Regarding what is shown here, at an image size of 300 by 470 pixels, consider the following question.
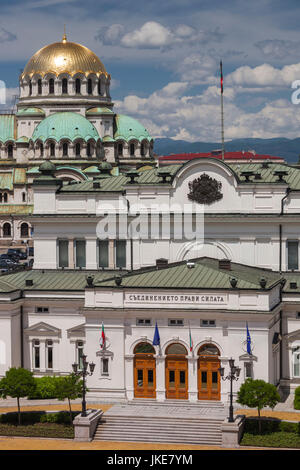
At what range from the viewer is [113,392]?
56281mm

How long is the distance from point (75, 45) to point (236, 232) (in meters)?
88.0

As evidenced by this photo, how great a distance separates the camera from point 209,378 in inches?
2170

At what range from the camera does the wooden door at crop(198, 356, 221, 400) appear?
55062mm

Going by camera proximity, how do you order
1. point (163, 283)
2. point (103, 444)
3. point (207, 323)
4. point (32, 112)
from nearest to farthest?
point (103, 444), point (207, 323), point (163, 283), point (32, 112)

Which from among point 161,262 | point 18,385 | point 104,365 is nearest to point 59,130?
point 161,262

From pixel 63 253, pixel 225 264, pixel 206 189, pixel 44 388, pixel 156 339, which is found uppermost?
pixel 206 189

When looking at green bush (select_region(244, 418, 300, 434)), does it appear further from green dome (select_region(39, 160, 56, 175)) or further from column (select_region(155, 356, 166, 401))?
green dome (select_region(39, 160, 56, 175))

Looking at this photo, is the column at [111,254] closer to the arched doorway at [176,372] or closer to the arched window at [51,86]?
the arched doorway at [176,372]

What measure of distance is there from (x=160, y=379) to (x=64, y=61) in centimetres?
9476

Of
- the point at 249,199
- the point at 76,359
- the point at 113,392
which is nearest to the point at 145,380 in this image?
the point at 113,392

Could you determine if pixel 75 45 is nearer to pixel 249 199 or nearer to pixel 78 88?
pixel 78 88

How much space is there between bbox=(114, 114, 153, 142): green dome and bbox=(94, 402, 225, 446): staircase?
96.3 metres

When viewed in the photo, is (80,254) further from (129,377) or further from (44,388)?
(129,377)

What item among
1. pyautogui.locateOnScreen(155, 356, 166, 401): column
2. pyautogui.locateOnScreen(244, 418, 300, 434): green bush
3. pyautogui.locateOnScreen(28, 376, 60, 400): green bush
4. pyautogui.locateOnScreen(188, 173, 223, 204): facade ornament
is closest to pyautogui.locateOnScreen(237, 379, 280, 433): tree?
pyautogui.locateOnScreen(244, 418, 300, 434): green bush
